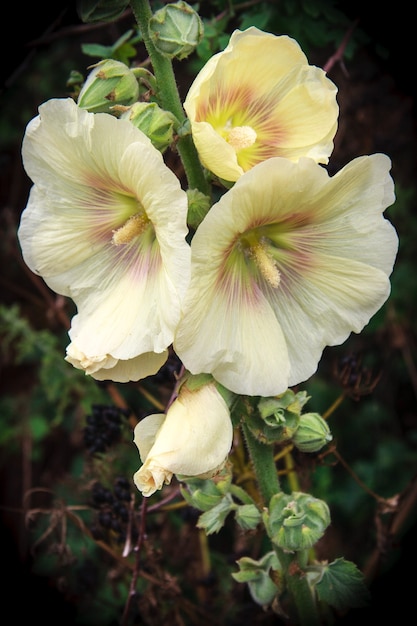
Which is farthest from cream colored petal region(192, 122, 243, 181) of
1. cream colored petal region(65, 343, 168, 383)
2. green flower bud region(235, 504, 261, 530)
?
green flower bud region(235, 504, 261, 530)

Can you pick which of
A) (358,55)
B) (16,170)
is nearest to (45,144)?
(358,55)

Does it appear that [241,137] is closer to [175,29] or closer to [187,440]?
[175,29]

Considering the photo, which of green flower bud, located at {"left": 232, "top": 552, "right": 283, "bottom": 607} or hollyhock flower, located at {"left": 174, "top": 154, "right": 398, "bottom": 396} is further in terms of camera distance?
green flower bud, located at {"left": 232, "top": 552, "right": 283, "bottom": 607}

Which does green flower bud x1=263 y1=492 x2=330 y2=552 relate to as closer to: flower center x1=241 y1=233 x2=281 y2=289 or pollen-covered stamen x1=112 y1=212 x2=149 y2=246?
flower center x1=241 y1=233 x2=281 y2=289

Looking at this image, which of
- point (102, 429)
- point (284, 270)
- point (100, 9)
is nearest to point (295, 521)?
point (284, 270)

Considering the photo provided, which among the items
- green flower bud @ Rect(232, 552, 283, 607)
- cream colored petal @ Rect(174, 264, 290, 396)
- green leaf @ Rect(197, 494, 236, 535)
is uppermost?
cream colored petal @ Rect(174, 264, 290, 396)

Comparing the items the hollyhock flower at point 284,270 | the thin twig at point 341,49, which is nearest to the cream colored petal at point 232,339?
the hollyhock flower at point 284,270
